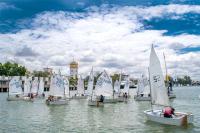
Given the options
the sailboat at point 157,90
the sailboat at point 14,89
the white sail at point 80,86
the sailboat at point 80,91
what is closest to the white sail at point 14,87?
the sailboat at point 14,89

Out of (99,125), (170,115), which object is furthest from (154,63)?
(99,125)

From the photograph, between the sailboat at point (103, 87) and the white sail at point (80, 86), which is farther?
the white sail at point (80, 86)

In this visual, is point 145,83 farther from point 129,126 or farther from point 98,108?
point 129,126

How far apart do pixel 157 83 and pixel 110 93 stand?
→ 25492 mm

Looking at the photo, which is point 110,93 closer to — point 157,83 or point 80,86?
point 157,83

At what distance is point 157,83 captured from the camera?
41.3 m

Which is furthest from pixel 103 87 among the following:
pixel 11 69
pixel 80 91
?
pixel 11 69

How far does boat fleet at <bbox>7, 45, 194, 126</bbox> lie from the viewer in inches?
1561

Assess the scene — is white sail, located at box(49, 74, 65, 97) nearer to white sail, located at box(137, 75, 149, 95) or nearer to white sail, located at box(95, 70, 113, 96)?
white sail, located at box(95, 70, 113, 96)

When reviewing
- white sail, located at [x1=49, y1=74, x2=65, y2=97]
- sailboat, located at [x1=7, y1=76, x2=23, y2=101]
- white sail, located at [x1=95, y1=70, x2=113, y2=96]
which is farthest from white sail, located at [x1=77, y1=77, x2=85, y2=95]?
white sail, located at [x1=95, y1=70, x2=113, y2=96]

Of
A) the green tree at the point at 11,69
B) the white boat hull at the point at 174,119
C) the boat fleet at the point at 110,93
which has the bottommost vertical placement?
the white boat hull at the point at 174,119

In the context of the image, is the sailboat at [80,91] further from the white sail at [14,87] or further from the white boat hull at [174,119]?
the white boat hull at [174,119]

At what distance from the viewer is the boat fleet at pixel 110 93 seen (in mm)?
39656

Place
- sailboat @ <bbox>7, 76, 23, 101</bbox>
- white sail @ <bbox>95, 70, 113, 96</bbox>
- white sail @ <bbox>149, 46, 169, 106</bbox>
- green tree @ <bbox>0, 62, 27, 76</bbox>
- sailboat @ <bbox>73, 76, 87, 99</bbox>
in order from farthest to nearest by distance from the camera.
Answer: green tree @ <bbox>0, 62, 27, 76</bbox>
sailboat @ <bbox>73, 76, 87, 99</bbox>
sailboat @ <bbox>7, 76, 23, 101</bbox>
white sail @ <bbox>95, 70, 113, 96</bbox>
white sail @ <bbox>149, 46, 169, 106</bbox>
